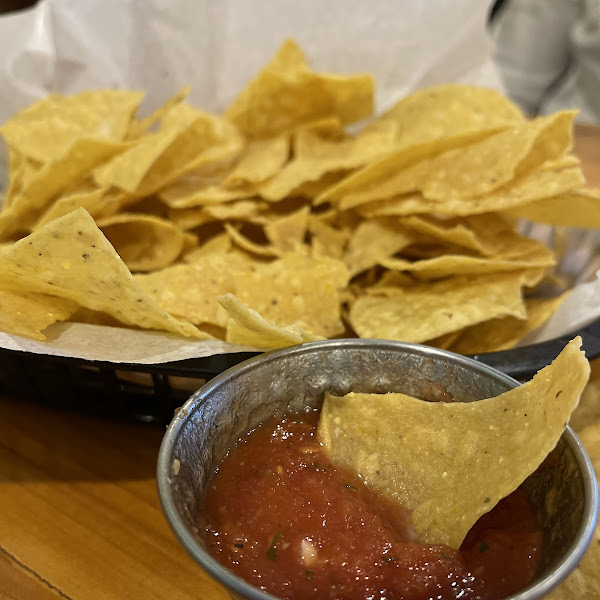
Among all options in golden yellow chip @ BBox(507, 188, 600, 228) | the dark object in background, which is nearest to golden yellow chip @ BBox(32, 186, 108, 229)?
golden yellow chip @ BBox(507, 188, 600, 228)

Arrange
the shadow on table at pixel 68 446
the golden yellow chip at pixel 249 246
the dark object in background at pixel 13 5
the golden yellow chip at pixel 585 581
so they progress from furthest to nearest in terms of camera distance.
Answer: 1. the dark object in background at pixel 13 5
2. the golden yellow chip at pixel 249 246
3. the shadow on table at pixel 68 446
4. the golden yellow chip at pixel 585 581

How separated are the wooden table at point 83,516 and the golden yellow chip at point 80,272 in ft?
0.85

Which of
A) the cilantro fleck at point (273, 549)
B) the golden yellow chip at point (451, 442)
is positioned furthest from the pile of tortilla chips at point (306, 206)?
the cilantro fleck at point (273, 549)

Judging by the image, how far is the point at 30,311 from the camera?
940mm

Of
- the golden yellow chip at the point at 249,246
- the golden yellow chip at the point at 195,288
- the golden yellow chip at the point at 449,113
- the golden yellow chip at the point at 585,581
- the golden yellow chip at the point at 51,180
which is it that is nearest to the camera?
the golden yellow chip at the point at 585,581

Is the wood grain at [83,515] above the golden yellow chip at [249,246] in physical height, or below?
below

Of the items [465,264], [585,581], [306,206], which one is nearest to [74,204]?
[306,206]

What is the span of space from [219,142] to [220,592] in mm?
1043

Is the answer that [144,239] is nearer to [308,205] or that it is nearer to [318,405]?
[308,205]

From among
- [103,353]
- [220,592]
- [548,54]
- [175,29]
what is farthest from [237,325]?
[548,54]

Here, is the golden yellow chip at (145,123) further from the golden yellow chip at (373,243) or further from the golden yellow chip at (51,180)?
the golden yellow chip at (373,243)

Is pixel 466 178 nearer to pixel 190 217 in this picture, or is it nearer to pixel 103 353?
pixel 190 217

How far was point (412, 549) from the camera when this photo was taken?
26.9 inches

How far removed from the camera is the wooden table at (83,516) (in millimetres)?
851
